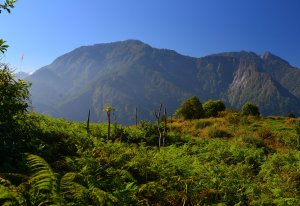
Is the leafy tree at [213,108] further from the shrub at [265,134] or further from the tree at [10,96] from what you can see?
the tree at [10,96]

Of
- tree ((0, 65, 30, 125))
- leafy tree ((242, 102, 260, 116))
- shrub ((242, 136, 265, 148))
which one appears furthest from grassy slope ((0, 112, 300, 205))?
leafy tree ((242, 102, 260, 116))

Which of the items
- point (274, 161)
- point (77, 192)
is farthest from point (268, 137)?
point (77, 192)

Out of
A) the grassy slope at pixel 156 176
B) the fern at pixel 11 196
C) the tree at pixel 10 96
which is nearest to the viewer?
the fern at pixel 11 196

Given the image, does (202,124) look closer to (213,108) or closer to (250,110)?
(213,108)

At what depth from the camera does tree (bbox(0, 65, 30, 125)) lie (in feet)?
39.5

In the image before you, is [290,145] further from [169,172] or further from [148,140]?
[169,172]

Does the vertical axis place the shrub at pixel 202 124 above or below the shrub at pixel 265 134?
above

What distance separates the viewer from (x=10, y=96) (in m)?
12.6

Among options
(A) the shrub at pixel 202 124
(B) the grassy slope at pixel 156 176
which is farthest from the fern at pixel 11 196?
(A) the shrub at pixel 202 124

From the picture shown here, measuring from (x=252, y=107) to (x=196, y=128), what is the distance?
15559mm

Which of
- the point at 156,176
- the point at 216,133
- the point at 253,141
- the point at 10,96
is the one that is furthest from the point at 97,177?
the point at 216,133

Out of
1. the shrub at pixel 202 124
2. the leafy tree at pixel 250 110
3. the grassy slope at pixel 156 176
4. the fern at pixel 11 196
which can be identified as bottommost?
the grassy slope at pixel 156 176

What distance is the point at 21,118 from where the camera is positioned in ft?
45.6

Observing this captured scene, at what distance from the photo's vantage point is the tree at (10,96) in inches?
475
